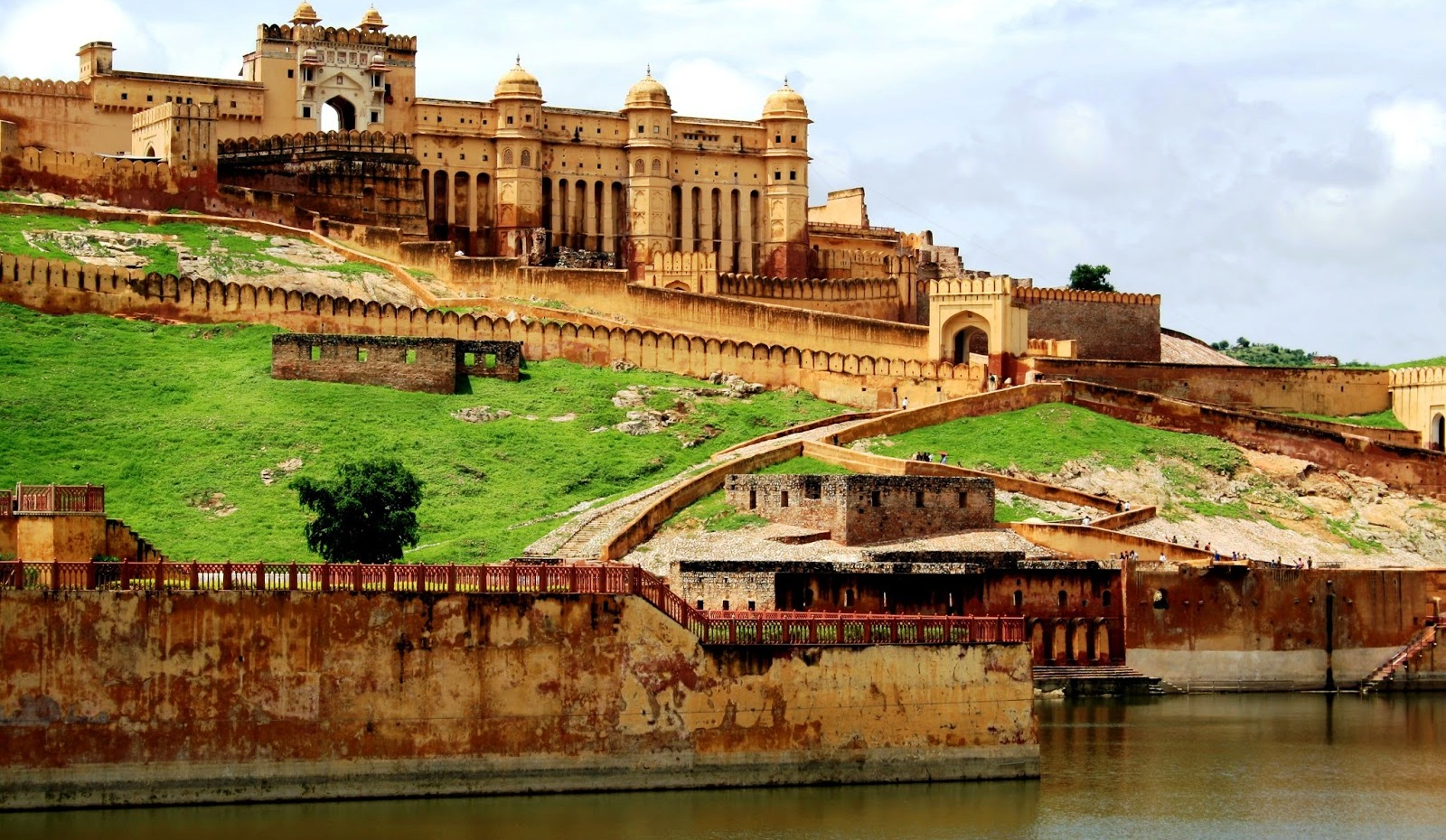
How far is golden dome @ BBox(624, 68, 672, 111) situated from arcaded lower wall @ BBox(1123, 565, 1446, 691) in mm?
31529

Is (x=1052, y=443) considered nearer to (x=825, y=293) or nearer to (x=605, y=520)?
(x=605, y=520)

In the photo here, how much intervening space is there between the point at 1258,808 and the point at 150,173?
138 ft

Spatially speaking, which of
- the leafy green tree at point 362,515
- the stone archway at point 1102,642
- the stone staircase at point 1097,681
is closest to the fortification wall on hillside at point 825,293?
the stone archway at point 1102,642

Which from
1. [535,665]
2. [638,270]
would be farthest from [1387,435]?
[535,665]

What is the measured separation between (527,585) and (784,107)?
47.3 metres

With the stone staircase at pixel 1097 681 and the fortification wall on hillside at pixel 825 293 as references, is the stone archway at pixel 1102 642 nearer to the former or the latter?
the stone staircase at pixel 1097 681

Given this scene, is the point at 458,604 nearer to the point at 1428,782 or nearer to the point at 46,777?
the point at 46,777

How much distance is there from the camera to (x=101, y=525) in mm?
37469

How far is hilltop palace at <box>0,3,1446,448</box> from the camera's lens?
69.0 metres

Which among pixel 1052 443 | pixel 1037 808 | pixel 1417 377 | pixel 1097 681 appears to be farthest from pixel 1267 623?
pixel 1417 377

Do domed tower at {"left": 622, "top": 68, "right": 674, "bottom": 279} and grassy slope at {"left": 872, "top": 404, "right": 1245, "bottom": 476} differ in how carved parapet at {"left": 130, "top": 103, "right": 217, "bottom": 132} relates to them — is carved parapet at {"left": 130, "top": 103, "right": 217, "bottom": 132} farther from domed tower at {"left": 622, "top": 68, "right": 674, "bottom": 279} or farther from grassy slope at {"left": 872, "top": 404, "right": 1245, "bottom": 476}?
grassy slope at {"left": 872, "top": 404, "right": 1245, "bottom": 476}

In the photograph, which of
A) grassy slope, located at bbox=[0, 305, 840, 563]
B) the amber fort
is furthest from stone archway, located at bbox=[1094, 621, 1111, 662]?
grassy slope, located at bbox=[0, 305, 840, 563]

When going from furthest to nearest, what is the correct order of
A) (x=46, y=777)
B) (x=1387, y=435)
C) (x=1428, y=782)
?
1. (x=1387, y=435)
2. (x=1428, y=782)
3. (x=46, y=777)

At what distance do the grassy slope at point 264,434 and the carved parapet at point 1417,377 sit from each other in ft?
54.1
